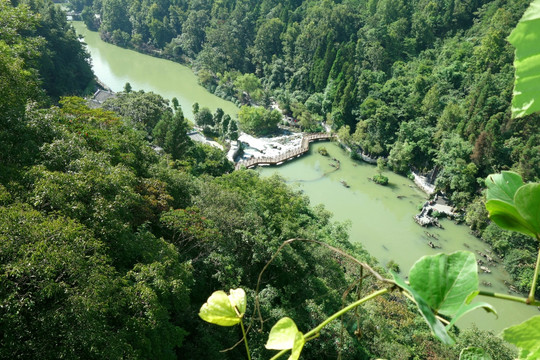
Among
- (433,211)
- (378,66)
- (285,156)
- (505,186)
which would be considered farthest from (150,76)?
(505,186)

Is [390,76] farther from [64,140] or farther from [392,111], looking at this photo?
[64,140]

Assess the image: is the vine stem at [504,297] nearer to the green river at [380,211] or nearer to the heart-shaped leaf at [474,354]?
the heart-shaped leaf at [474,354]

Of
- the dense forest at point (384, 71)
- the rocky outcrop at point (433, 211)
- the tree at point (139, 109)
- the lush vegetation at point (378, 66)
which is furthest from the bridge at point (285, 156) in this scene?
the rocky outcrop at point (433, 211)

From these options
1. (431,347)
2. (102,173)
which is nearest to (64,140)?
(102,173)

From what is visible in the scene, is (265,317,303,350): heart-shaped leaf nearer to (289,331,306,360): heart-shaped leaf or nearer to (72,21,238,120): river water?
(289,331,306,360): heart-shaped leaf

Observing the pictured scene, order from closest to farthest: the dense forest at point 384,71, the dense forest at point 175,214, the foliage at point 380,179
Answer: the dense forest at point 175,214, the dense forest at point 384,71, the foliage at point 380,179

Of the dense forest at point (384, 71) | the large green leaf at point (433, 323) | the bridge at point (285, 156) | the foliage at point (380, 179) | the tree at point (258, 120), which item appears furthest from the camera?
the tree at point (258, 120)
